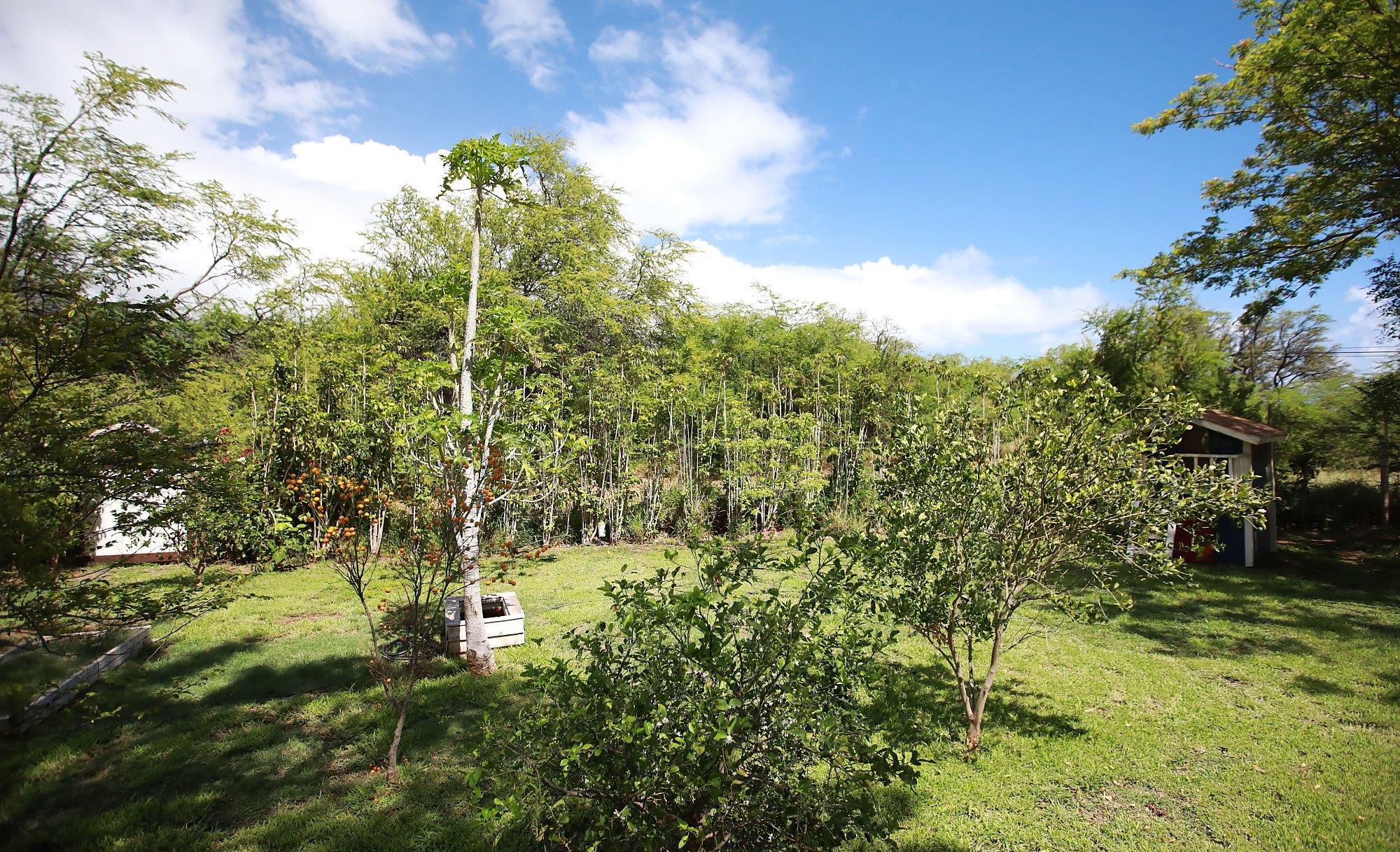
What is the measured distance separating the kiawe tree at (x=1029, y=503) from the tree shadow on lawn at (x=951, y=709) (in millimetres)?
410

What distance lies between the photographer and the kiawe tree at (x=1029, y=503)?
11.4 feet

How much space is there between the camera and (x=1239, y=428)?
392 inches

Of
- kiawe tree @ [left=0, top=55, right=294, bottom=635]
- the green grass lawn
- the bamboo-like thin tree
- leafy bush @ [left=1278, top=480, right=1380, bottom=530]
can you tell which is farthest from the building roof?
kiawe tree @ [left=0, top=55, right=294, bottom=635]

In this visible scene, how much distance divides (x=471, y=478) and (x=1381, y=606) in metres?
11.0

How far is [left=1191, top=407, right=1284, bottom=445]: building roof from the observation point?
9812 millimetres

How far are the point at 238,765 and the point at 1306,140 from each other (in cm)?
1397

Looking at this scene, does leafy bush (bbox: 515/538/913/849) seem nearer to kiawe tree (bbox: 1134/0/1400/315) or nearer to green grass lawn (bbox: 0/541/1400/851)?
green grass lawn (bbox: 0/541/1400/851)

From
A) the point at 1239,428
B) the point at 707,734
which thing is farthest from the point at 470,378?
the point at 1239,428

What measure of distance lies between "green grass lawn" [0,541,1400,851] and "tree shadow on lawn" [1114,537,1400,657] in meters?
0.09

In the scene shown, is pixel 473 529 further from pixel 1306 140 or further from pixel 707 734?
pixel 1306 140

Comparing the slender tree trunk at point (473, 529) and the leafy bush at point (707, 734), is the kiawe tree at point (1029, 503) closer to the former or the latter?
the leafy bush at point (707, 734)

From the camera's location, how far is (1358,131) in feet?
26.0

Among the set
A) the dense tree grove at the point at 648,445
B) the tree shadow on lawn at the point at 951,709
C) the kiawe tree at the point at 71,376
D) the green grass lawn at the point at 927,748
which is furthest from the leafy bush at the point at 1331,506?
the kiawe tree at the point at 71,376

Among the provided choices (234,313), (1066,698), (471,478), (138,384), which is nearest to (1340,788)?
(1066,698)
